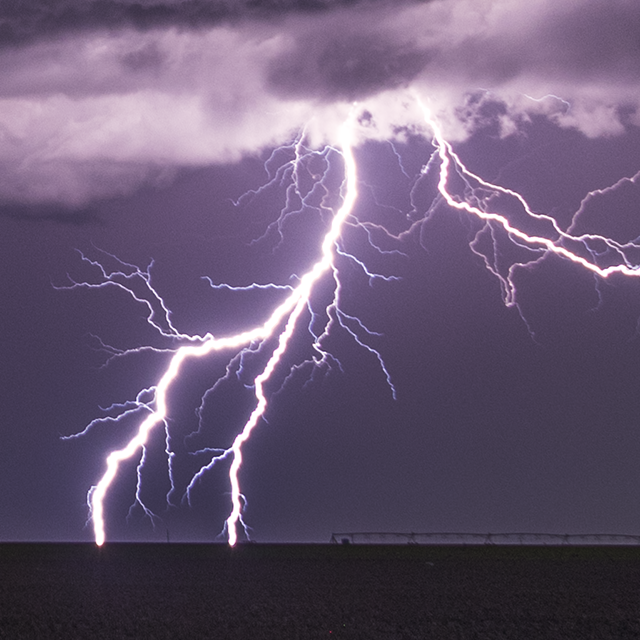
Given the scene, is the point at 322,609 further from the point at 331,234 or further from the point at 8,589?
the point at 331,234

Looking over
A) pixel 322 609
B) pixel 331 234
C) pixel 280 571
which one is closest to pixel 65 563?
pixel 280 571

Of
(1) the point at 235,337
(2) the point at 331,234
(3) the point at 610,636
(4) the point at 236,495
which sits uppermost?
(2) the point at 331,234

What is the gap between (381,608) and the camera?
604 inches

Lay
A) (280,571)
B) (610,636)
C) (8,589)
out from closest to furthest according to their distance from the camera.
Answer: (610,636)
(8,589)
(280,571)

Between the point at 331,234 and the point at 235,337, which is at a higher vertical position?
the point at 331,234

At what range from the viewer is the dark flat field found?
13.0 metres

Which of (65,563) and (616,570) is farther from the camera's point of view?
(65,563)

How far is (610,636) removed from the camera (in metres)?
12.6

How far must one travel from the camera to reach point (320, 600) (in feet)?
53.7

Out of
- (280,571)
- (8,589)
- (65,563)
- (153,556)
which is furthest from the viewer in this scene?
(153,556)

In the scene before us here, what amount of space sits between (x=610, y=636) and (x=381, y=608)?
4.01 m

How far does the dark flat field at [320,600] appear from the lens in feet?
42.7

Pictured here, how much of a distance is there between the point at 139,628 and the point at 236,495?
11.4 meters

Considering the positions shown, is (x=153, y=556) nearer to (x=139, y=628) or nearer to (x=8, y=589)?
(x=8, y=589)
